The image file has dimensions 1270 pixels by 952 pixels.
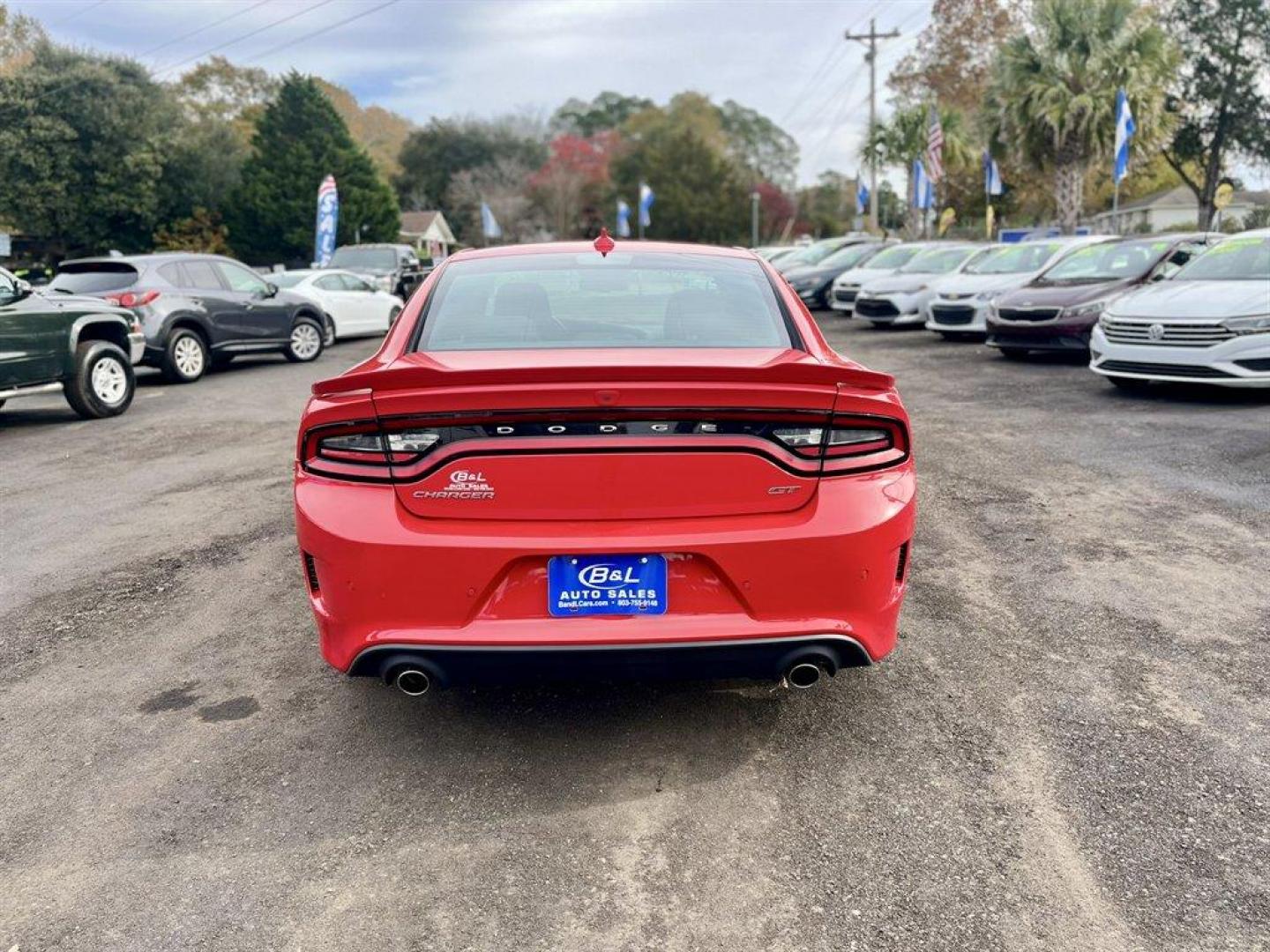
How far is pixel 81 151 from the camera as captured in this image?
142 feet

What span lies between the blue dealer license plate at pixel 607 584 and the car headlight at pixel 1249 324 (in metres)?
7.84

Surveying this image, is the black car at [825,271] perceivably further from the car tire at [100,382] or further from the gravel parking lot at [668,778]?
the gravel parking lot at [668,778]

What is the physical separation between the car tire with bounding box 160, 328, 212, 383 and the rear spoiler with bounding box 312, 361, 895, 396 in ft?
36.8

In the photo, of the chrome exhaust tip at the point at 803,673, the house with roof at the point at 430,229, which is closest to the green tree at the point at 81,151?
the house with roof at the point at 430,229

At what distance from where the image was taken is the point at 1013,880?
2568 millimetres

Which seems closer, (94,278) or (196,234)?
(94,278)

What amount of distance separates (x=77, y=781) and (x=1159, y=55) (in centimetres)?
3178

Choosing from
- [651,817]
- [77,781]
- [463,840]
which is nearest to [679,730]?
[651,817]

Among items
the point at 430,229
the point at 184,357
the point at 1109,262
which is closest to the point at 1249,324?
the point at 1109,262

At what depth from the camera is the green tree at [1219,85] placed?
4178 centimetres

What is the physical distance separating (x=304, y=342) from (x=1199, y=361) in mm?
11962

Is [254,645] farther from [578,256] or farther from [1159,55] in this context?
[1159,55]

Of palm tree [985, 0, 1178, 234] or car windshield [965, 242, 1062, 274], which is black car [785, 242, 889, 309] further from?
palm tree [985, 0, 1178, 234]

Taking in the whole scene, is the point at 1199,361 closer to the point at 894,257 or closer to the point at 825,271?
the point at 894,257
